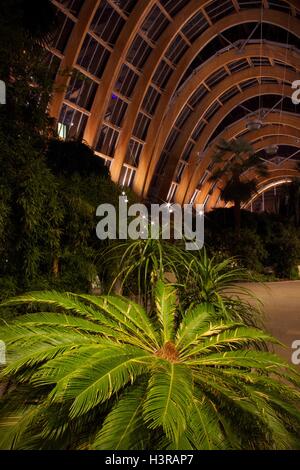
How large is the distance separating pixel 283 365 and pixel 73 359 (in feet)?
4.36

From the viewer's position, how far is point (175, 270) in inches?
172

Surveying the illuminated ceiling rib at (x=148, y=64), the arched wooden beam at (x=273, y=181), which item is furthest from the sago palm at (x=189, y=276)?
the arched wooden beam at (x=273, y=181)

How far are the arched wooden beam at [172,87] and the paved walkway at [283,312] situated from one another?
1510 cm

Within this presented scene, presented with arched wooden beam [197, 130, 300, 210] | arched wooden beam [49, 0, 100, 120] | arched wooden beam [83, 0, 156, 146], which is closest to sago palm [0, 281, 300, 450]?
arched wooden beam [49, 0, 100, 120]

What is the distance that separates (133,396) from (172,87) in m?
27.7

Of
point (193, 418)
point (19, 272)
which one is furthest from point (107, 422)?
point (19, 272)

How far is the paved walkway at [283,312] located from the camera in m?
6.60

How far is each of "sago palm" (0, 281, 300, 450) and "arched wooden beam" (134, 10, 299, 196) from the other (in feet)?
77.4

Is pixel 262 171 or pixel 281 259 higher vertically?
pixel 262 171

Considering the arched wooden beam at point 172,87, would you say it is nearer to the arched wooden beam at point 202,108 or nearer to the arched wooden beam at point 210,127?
the arched wooden beam at point 202,108

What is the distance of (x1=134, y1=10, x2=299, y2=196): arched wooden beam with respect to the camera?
25.1 meters

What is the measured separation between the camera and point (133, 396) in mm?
2396

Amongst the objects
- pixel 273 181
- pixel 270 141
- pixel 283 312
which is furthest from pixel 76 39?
pixel 273 181

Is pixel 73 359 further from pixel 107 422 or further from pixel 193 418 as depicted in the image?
pixel 193 418
